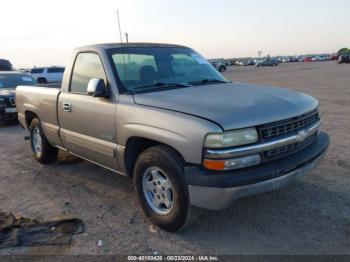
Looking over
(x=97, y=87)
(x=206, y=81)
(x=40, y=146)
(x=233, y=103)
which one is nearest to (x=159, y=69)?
(x=206, y=81)

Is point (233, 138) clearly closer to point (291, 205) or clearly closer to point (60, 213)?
point (291, 205)

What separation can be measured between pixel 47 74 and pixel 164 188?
26.9 m

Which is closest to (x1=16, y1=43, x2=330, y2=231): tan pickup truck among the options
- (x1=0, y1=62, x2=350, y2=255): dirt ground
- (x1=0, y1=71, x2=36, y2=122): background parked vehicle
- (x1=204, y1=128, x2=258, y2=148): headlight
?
(x1=204, y1=128, x2=258, y2=148): headlight

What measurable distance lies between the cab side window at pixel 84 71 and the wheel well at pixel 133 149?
0.91 metres

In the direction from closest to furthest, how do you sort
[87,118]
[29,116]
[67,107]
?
[87,118], [67,107], [29,116]

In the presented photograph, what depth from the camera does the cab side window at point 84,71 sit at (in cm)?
436

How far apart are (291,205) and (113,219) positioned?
2.01m

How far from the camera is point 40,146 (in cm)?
607

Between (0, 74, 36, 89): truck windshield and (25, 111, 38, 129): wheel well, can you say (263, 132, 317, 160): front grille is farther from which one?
(0, 74, 36, 89): truck windshield

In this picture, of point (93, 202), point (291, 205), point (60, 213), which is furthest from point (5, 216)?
point (291, 205)

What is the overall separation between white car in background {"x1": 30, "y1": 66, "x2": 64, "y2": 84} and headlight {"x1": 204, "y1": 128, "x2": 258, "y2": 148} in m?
26.7

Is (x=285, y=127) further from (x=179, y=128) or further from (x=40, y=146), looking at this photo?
(x=40, y=146)

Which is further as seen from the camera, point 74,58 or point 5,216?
point 74,58

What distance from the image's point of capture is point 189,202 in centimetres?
325
